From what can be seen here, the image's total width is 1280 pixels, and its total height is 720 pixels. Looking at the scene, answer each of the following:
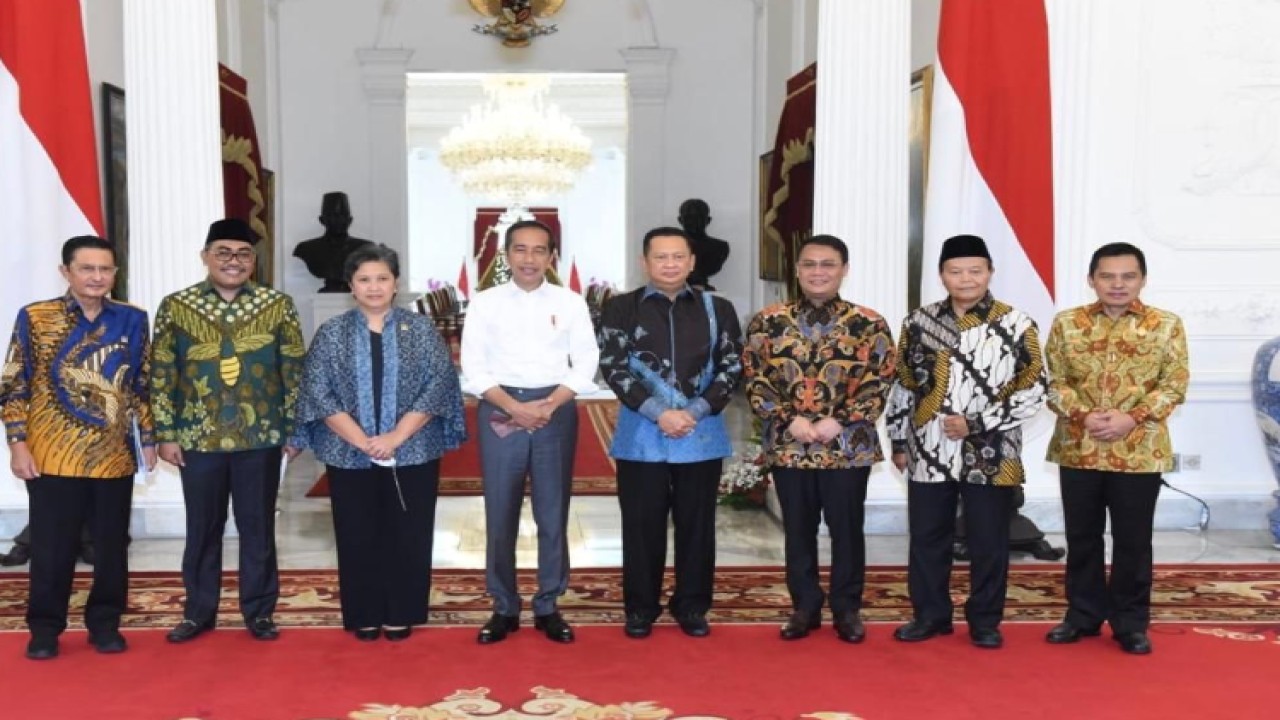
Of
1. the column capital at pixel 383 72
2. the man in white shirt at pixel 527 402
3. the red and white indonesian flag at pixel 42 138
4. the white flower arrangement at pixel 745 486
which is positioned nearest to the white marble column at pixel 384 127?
the column capital at pixel 383 72

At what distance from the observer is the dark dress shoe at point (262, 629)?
4.48 metres

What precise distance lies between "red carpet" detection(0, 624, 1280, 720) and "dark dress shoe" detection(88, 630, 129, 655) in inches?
1.6

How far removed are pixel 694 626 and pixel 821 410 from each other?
Result: 2.85ft

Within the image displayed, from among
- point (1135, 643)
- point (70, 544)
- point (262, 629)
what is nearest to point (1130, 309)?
point (1135, 643)

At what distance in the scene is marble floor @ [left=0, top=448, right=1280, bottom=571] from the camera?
5.87 m

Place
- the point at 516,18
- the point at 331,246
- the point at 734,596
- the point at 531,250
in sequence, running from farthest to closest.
Answer: the point at 516,18
the point at 331,246
the point at 734,596
the point at 531,250

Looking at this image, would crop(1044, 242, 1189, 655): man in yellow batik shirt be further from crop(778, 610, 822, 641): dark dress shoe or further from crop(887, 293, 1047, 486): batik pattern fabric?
crop(778, 610, 822, 641): dark dress shoe

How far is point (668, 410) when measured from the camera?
437 cm

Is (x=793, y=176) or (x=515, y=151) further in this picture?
(x=515, y=151)

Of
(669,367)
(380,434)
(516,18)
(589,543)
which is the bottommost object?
(589,543)

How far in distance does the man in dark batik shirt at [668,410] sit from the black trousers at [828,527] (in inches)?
10.4

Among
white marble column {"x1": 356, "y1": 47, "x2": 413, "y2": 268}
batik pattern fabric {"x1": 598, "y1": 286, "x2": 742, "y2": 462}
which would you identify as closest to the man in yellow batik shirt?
batik pattern fabric {"x1": 598, "y1": 286, "x2": 742, "y2": 462}

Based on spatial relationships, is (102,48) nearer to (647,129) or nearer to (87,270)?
(87,270)

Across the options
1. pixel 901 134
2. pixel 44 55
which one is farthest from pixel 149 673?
pixel 901 134
